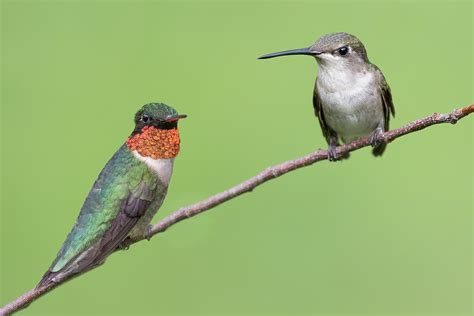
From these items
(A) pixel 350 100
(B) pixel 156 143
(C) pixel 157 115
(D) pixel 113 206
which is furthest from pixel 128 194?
(A) pixel 350 100

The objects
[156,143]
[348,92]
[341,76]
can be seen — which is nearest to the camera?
[156,143]

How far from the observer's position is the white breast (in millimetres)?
2818

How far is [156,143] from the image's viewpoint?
2.68 metres

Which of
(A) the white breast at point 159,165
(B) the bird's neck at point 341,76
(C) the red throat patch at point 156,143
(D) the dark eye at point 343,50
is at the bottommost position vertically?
(A) the white breast at point 159,165

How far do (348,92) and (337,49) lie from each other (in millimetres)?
329

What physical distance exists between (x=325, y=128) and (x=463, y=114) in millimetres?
1852

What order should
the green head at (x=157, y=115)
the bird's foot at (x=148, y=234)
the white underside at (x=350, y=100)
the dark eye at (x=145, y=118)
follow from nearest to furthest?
the green head at (x=157, y=115) → the dark eye at (x=145, y=118) → the bird's foot at (x=148, y=234) → the white underside at (x=350, y=100)

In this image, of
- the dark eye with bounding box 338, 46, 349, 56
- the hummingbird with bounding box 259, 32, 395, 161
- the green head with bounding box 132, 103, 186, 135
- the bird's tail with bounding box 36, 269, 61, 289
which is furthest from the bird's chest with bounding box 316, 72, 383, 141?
the bird's tail with bounding box 36, 269, 61, 289

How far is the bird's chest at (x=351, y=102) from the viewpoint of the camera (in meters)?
3.81

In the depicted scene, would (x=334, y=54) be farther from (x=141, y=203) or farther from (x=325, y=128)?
(x=141, y=203)

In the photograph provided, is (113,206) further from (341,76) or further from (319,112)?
(319,112)

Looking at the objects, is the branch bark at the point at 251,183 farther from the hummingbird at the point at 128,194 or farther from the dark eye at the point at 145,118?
the dark eye at the point at 145,118

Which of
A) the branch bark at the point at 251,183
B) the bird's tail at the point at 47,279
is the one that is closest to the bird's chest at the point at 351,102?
the branch bark at the point at 251,183

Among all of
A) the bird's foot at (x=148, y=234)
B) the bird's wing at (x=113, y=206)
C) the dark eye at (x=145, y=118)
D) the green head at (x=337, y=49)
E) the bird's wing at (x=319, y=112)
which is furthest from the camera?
the bird's wing at (x=319, y=112)
